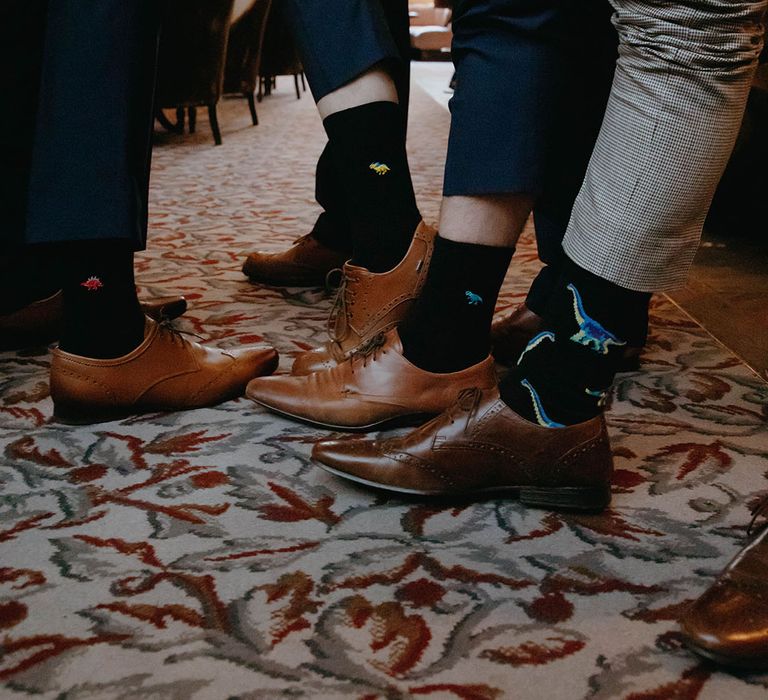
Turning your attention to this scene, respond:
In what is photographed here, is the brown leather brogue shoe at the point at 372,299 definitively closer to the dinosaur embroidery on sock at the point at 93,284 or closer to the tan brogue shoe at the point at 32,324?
the dinosaur embroidery on sock at the point at 93,284

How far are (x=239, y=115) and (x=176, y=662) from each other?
5468 millimetres

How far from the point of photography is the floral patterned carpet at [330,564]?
555 millimetres

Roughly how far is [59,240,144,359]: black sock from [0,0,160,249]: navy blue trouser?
3cm

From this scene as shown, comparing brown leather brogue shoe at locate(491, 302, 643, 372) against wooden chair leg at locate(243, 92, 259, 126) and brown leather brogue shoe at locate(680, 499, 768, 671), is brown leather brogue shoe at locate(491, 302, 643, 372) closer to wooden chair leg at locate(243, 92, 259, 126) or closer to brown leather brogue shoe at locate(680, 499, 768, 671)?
brown leather brogue shoe at locate(680, 499, 768, 671)

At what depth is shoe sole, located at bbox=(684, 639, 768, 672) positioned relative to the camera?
0.55 m

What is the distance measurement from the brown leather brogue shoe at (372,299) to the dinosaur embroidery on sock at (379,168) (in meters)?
0.08

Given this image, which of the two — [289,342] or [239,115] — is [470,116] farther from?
[239,115]

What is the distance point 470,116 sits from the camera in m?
0.82

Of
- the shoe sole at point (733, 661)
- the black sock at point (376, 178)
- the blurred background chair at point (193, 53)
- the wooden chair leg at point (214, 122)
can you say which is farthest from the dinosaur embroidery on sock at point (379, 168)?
the wooden chair leg at point (214, 122)

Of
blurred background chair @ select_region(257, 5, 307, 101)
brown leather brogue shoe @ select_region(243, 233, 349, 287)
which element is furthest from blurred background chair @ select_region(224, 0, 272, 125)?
brown leather brogue shoe @ select_region(243, 233, 349, 287)

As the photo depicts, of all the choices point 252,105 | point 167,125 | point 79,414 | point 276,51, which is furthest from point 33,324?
point 276,51

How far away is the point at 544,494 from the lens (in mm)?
779

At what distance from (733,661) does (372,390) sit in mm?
494

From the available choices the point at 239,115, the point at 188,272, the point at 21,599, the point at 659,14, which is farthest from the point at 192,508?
the point at 239,115
